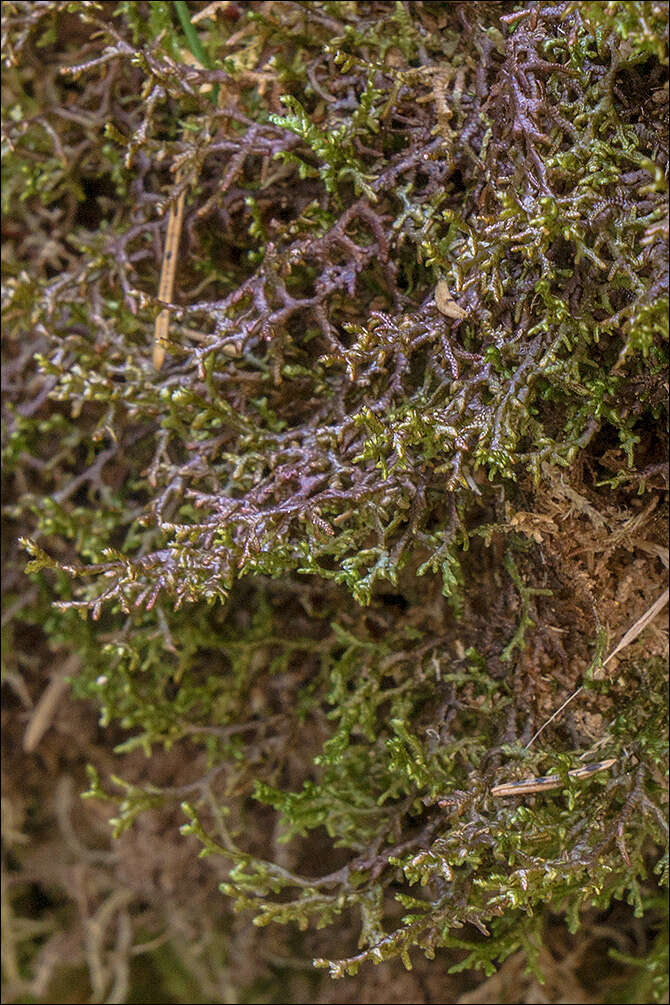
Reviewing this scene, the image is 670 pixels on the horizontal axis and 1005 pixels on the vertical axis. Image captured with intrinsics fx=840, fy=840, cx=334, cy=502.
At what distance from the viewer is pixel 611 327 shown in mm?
964

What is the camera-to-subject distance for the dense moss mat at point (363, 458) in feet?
3.36

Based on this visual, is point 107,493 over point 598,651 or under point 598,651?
over

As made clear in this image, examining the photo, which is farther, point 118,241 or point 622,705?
point 118,241

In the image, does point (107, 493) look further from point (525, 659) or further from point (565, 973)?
point (565, 973)

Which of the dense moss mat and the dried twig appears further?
the dried twig

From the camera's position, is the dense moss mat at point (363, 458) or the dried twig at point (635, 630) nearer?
the dense moss mat at point (363, 458)

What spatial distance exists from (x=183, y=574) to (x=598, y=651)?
0.56 m

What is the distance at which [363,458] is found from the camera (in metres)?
1.06

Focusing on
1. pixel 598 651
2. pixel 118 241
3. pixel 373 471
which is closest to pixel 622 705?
pixel 598 651

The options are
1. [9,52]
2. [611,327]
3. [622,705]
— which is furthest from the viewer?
[9,52]

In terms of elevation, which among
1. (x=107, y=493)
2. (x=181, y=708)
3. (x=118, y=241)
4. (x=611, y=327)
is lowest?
(x=181, y=708)

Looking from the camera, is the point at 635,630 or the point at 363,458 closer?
the point at 363,458

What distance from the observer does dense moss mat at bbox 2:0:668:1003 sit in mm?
1024

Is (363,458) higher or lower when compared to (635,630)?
higher
